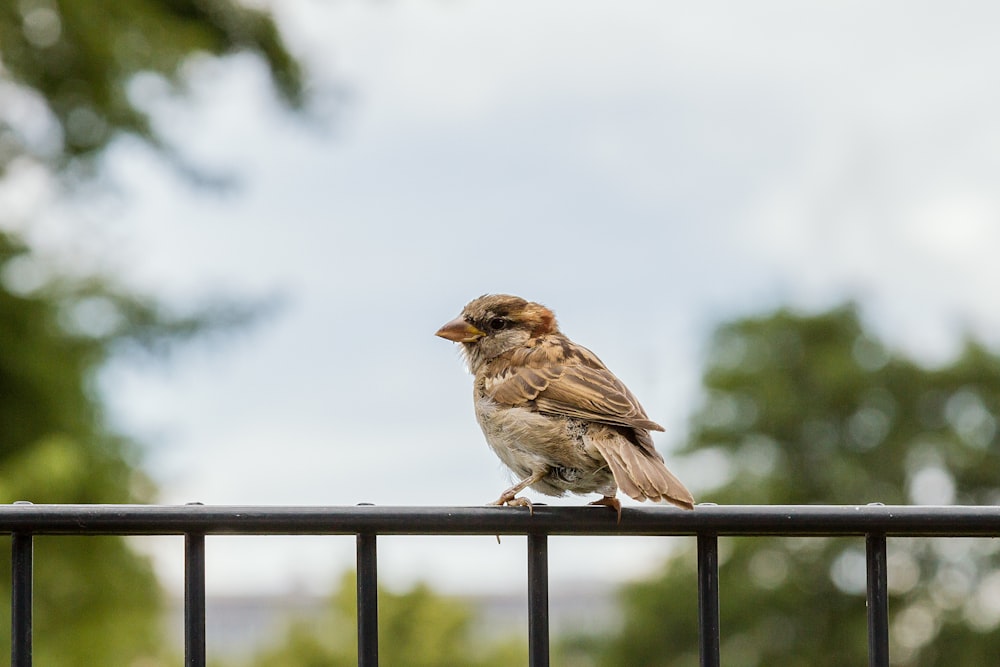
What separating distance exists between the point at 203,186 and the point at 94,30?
1.46m

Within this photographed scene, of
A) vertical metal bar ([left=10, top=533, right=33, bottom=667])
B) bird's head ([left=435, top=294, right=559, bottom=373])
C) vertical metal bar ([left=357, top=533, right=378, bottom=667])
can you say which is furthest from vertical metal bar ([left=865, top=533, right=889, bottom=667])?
bird's head ([left=435, top=294, right=559, bottom=373])

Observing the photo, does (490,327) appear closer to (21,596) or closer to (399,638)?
(21,596)

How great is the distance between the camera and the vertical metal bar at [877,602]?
181cm

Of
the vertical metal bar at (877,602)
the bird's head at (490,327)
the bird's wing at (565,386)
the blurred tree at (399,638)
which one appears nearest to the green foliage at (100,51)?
the blurred tree at (399,638)

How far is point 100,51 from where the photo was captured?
7129mm

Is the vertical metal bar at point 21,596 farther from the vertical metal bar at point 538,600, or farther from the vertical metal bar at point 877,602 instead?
the vertical metal bar at point 877,602

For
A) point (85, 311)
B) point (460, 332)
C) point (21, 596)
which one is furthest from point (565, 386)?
point (85, 311)

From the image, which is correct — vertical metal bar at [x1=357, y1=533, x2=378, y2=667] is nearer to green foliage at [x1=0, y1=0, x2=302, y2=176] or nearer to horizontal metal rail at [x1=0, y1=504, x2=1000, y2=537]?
horizontal metal rail at [x1=0, y1=504, x2=1000, y2=537]

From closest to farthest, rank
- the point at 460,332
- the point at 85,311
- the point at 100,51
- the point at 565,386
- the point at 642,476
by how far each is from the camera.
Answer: the point at 642,476 < the point at 565,386 < the point at 460,332 < the point at 100,51 < the point at 85,311

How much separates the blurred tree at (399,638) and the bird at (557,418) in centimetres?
615

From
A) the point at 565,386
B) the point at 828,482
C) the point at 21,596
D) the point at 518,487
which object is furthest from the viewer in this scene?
the point at 828,482

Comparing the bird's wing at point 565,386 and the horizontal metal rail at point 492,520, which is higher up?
the bird's wing at point 565,386

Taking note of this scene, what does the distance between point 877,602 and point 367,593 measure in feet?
2.69

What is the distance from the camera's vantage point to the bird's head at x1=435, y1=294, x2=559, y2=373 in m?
3.64
